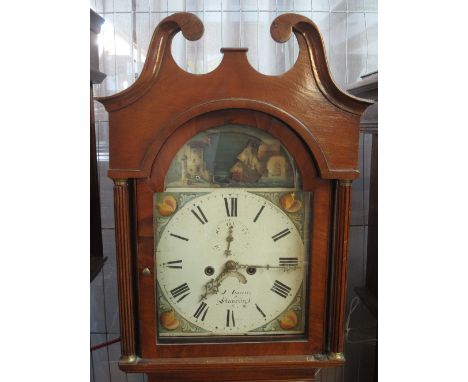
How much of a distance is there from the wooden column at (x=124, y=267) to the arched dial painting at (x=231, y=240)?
0.18 feet

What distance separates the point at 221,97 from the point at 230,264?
0.32m

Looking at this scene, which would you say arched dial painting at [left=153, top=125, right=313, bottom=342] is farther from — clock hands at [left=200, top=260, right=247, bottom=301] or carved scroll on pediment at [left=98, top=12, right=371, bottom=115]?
carved scroll on pediment at [left=98, top=12, right=371, bottom=115]

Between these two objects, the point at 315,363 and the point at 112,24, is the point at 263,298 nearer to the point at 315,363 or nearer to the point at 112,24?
the point at 315,363

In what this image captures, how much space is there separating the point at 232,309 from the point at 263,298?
65mm

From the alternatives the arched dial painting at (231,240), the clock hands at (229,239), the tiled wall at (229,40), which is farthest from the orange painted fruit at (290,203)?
the tiled wall at (229,40)

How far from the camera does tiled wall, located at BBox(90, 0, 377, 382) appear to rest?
1.08 m

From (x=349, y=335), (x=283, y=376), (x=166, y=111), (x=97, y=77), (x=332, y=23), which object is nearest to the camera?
(x=166, y=111)

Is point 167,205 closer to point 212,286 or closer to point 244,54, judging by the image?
point 212,286

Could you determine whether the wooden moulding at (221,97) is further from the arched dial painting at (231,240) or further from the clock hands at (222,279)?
the clock hands at (222,279)

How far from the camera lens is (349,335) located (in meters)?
1.22

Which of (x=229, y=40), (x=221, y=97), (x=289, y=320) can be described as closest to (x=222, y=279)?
(x=289, y=320)

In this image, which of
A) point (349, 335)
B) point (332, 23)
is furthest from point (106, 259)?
point (332, 23)

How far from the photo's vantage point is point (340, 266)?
2.49 feet

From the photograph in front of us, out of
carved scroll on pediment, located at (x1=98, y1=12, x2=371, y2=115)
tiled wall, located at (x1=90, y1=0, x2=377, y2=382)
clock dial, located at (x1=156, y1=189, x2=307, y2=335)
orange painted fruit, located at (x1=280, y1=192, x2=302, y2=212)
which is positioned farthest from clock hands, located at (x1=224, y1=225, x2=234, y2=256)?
tiled wall, located at (x1=90, y1=0, x2=377, y2=382)
